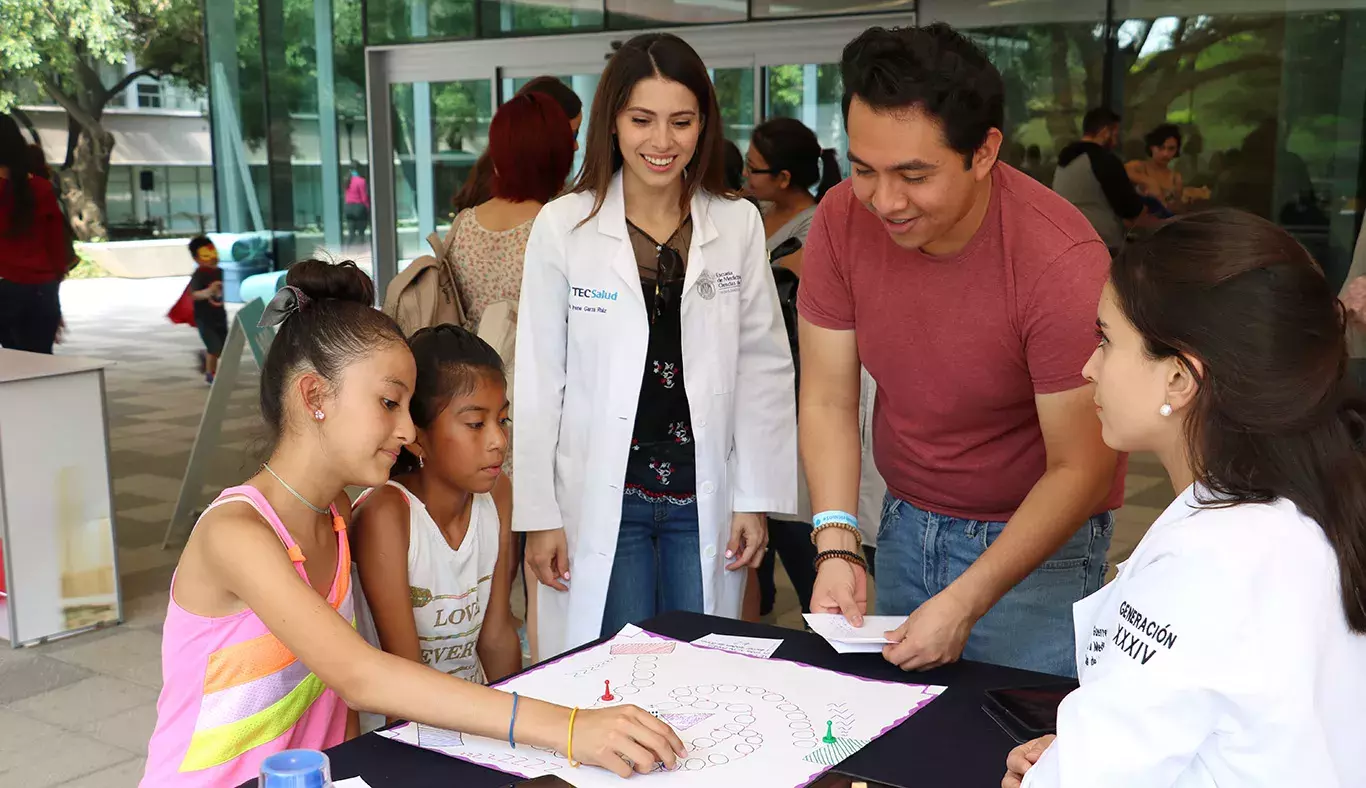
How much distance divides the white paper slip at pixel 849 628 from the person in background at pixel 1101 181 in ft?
17.3

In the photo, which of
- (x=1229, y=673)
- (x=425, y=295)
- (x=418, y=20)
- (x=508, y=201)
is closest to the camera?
(x=1229, y=673)

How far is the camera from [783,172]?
3.92 m

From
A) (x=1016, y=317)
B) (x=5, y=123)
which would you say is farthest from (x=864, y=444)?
(x=5, y=123)

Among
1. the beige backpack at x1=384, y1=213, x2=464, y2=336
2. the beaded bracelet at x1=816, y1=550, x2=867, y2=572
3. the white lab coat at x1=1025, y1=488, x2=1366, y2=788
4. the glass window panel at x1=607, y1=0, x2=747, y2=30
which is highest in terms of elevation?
the glass window panel at x1=607, y1=0, x2=747, y2=30

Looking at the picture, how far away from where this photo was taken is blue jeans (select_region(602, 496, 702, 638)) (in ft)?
7.94

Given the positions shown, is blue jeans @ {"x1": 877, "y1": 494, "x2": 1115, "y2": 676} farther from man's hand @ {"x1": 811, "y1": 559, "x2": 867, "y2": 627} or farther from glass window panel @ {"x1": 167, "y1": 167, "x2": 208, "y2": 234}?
glass window panel @ {"x1": 167, "y1": 167, "x2": 208, "y2": 234}

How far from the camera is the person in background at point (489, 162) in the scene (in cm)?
360

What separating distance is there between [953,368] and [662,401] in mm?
710

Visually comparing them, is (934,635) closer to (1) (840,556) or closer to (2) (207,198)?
(1) (840,556)

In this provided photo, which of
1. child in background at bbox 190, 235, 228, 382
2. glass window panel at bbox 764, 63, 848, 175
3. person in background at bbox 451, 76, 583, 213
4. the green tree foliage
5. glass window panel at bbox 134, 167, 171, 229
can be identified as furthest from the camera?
glass window panel at bbox 134, 167, 171, 229

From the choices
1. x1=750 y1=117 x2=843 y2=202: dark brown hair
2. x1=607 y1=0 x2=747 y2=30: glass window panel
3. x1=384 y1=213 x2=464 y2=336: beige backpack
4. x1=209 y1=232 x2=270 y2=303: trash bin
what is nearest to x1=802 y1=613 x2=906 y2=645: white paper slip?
x1=384 y1=213 x2=464 y2=336: beige backpack

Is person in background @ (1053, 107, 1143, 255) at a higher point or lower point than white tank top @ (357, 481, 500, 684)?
higher

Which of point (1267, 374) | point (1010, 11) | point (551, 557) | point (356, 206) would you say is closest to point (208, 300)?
point (356, 206)

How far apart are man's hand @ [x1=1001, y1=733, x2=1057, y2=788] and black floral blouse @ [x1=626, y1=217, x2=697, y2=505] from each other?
113 cm
